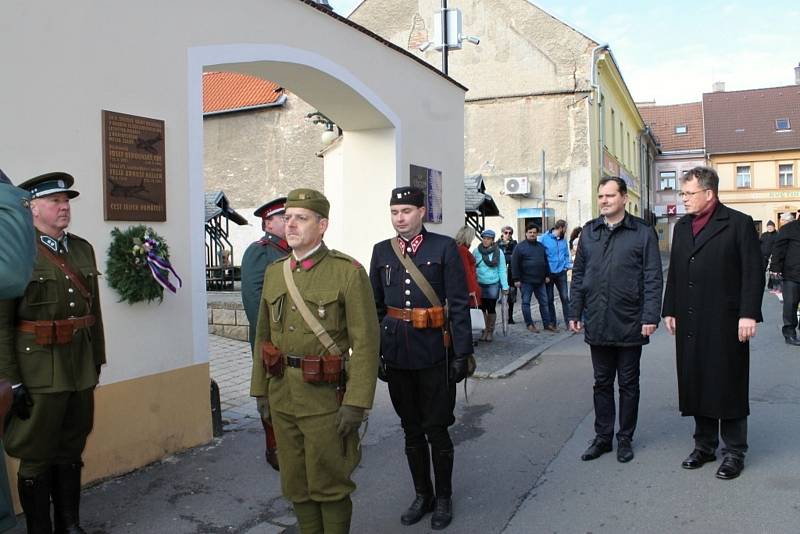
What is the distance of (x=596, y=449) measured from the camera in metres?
5.04

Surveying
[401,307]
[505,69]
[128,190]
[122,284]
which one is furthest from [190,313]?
[505,69]

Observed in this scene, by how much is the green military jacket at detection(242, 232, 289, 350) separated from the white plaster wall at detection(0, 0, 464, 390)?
0.67 meters

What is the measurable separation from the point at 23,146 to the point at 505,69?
21.1 m

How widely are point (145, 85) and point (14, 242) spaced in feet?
10.7

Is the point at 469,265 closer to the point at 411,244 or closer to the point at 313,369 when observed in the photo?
the point at 411,244

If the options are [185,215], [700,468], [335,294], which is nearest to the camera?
[335,294]

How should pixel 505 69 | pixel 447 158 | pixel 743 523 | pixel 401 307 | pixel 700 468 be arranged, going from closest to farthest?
pixel 743 523
pixel 401 307
pixel 700 468
pixel 447 158
pixel 505 69

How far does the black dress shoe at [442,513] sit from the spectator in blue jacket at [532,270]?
808 centimetres

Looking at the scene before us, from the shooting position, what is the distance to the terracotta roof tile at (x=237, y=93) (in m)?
25.2

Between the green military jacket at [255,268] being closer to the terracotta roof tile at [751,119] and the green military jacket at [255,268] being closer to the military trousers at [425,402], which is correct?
the military trousers at [425,402]

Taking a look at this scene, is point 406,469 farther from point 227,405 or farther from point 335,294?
point 227,405

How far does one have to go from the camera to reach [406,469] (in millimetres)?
4953

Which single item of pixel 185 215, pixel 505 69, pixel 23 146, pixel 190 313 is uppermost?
pixel 505 69

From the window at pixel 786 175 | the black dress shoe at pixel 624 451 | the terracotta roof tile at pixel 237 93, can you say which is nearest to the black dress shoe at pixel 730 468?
Result: the black dress shoe at pixel 624 451
